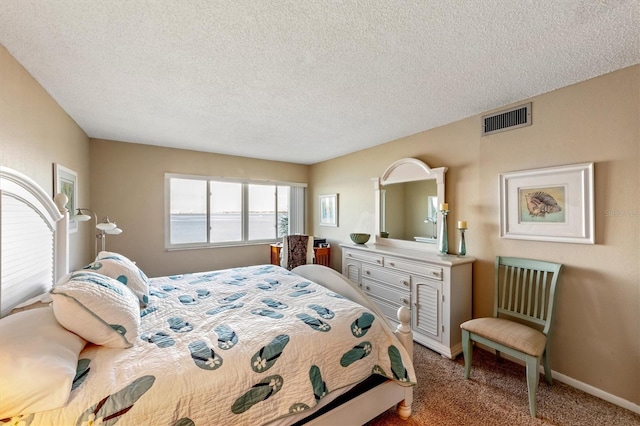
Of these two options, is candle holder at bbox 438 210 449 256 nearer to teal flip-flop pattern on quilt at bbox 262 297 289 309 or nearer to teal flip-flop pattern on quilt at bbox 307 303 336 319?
teal flip-flop pattern on quilt at bbox 307 303 336 319

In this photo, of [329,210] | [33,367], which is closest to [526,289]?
[329,210]

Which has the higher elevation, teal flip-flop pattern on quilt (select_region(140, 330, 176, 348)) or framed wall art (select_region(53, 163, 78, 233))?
framed wall art (select_region(53, 163, 78, 233))

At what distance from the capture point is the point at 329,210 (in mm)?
4875

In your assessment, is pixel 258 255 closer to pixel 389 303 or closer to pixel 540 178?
pixel 389 303

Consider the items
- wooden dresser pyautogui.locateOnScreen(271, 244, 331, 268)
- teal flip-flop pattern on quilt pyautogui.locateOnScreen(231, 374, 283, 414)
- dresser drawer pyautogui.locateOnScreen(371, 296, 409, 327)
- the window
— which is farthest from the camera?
wooden dresser pyautogui.locateOnScreen(271, 244, 331, 268)

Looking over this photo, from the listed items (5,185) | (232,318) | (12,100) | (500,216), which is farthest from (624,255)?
(12,100)

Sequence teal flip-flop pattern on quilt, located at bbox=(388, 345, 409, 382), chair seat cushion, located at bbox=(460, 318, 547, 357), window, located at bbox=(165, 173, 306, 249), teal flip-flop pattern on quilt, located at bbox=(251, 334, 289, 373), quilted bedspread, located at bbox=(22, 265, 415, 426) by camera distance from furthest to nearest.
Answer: window, located at bbox=(165, 173, 306, 249) → chair seat cushion, located at bbox=(460, 318, 547, 357) → teal flip-flop pattern on quilt, located at bbox=(388, 345, 409, 382) → teal flip-flop pattern on quilt, located at bbox=(251, 334, 289, 373) → quilted bedspread, located at bbox=(22, 265, 415, 426)

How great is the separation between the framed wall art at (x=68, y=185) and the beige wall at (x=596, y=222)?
399cm

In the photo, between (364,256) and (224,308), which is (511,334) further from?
(224,308)

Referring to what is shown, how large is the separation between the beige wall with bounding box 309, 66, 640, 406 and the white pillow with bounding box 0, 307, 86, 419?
315cm

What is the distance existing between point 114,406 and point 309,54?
205cm

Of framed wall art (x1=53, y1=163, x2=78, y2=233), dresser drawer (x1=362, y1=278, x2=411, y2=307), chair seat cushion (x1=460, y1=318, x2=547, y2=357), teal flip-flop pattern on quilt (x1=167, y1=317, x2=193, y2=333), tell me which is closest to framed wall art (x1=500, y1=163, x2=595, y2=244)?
chair seat cushion (x1=460, y1=318, x2=547, y2=357)

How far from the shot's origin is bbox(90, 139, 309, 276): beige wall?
3609mm

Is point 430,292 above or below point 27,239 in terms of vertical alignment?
below
